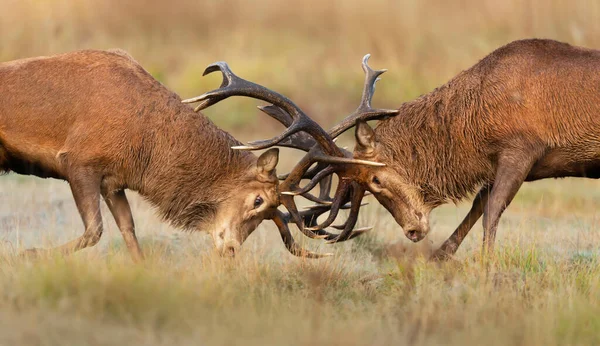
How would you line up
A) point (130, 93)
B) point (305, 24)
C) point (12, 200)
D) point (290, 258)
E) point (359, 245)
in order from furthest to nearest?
point (305, 24), point (12, 200), point (359, 245), point (290, 258), point (130, 93)

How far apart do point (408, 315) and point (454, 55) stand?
51.9ft

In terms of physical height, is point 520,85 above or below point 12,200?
above

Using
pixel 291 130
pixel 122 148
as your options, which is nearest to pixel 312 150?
pixel 291 130

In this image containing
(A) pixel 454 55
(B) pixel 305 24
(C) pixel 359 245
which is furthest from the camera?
(B) pixel 305 24

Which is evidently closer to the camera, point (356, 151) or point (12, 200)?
point (356, 151)

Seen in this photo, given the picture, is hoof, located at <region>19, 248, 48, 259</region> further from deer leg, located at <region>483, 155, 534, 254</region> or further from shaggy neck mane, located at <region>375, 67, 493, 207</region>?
deer leg, located at <region>483, 155, 534, 254</region>

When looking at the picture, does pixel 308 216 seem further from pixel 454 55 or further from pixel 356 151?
pixel 454 55

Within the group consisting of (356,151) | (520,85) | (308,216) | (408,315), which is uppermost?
(520,85)

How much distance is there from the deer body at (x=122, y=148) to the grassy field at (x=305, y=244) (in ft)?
1.51

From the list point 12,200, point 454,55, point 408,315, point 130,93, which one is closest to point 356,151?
point 130,93

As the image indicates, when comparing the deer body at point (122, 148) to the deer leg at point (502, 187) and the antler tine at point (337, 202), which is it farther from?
the deer leg at point (502, 187)

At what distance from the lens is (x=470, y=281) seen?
29.2 feet

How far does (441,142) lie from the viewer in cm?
1038

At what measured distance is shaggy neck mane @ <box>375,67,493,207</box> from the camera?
403 inches
